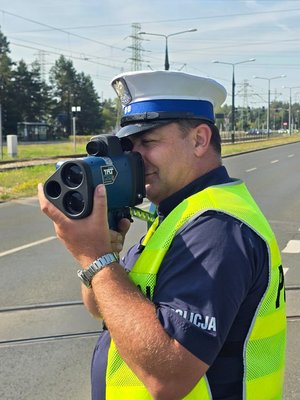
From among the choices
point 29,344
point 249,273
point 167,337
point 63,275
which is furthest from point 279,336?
point 63,275

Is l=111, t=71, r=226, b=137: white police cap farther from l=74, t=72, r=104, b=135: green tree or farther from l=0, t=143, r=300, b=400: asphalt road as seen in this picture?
l=74, t=72, r=104, b=135: green tree

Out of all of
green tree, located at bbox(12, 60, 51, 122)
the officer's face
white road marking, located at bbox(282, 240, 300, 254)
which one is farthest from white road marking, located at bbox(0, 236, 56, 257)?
green tree, located at bbox(12, 60, 51, 122)

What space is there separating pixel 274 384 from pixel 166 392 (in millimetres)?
374

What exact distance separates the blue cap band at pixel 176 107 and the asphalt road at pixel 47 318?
2.26 metres

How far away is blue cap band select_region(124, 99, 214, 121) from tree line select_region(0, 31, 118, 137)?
73.2 m

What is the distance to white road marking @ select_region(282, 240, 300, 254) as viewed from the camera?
7.41 m

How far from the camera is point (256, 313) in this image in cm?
145

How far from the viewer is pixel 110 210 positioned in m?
1.50

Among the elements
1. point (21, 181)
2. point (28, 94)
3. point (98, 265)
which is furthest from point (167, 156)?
point (28, 94)

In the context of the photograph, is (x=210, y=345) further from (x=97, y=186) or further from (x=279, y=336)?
(x=97, y=186)

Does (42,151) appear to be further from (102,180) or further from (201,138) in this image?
(102,180)

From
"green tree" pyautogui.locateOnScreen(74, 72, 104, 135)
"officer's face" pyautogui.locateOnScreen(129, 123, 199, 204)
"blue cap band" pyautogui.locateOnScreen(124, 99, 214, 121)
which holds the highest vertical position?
"green tree" pyautogui.locateOnScreen(74, 72, 104, 135)

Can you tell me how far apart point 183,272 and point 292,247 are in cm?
661

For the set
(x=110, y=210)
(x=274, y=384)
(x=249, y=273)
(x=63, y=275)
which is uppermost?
(x=110, y=210)
